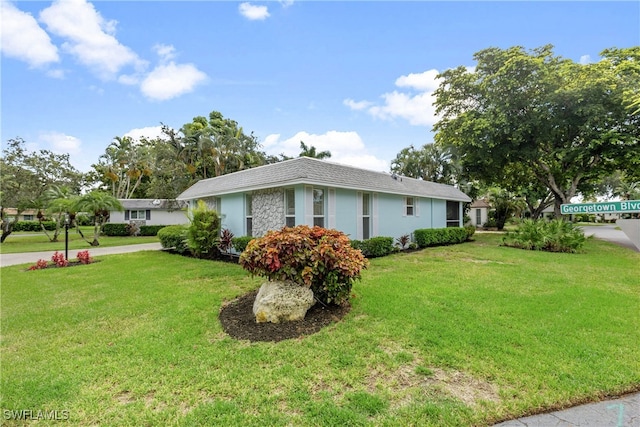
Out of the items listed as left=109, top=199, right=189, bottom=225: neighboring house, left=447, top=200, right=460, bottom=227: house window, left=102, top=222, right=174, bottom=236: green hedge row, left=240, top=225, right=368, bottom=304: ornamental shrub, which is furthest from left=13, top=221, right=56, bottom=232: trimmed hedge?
left=447, top=200, right=460, bottom=227: house window

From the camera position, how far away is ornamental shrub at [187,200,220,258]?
37.6ft

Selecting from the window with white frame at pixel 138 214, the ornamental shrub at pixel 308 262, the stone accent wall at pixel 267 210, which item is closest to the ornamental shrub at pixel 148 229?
the window with white frame at pixel 138 214

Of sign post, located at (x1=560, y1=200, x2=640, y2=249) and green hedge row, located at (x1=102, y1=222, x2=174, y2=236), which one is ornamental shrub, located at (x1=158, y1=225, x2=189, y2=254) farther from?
sign post, located at (x1=560, y1=200, x2=640, y2=249)

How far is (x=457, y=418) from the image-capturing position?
99.7 inches

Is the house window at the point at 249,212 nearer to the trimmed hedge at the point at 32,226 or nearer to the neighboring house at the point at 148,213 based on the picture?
the neighboring house at the point at 148,213

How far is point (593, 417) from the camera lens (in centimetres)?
258

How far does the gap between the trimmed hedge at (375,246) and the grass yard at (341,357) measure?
3.80 metres

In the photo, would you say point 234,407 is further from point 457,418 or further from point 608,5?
point 608,5

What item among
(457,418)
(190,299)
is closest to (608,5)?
(457,418)

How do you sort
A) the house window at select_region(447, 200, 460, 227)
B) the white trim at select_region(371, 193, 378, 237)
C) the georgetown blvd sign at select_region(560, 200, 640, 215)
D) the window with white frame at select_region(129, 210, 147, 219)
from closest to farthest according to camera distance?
the georgetown blvd sign at select_region(560, 200, 640, 215) → the white trim at select_region(371, 193, 378, 237) → the house window at select_region(447, 200, 460, 227) → the window with white frame at select_region(129, 210, 147, 219)

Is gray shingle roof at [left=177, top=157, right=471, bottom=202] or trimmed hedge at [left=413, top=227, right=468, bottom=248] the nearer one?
gray shingle roof at [left=177, top=157, right=471, bottom=202]

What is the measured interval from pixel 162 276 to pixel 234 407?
22.1ft

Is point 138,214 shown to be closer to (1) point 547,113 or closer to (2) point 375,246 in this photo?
(2) point 375,246

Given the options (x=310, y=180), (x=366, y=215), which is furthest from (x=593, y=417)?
(x=366, y=215)
